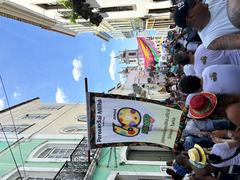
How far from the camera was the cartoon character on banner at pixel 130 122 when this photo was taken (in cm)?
878

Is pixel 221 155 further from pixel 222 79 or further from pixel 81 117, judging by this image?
pixel 81 117

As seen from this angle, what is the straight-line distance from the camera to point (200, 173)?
733 cm

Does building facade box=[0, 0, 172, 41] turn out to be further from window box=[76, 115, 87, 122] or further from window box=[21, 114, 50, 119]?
window box=[76, 115, 87, 122]

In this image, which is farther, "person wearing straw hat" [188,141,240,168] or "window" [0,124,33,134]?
"window" [0,124,33,134]

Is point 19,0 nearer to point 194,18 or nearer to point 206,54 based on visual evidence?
point 206,54

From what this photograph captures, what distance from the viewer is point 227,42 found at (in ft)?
14.3

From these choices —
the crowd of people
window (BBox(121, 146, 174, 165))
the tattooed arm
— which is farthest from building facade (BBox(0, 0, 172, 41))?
the tattooed arm

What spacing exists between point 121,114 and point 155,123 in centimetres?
95

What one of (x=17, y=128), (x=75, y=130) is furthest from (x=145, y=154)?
(x=17, y=128)

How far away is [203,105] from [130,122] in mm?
3985

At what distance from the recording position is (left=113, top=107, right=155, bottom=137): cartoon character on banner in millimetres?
8781

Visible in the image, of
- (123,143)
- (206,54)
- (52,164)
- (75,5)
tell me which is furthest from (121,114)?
(75,5)

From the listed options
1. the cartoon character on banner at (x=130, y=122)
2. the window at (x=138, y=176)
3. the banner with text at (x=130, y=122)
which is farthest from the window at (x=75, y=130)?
the cartoon character on banner at (x=130, y=122)

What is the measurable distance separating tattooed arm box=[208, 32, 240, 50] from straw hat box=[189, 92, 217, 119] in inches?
31.9
